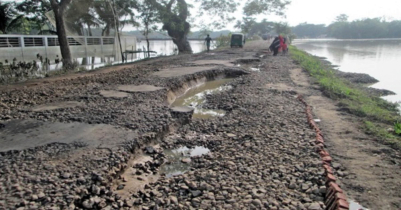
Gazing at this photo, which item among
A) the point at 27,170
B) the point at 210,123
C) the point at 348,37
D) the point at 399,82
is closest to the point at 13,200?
the point at 27,170

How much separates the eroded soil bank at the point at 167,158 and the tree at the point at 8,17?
655 inches

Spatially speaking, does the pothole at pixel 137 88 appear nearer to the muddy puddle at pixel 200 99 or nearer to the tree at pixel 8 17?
the muddy puddle at pixel 200 99

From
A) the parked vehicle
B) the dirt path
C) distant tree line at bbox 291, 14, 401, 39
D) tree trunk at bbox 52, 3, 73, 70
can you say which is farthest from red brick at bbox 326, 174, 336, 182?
distant tree line at bbox 291, 14, 401, 39

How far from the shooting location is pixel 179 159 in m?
3.95

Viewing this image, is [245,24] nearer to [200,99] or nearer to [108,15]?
→ [108,15]

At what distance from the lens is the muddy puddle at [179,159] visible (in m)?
3.63

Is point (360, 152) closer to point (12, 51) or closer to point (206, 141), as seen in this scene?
point (206, 141)

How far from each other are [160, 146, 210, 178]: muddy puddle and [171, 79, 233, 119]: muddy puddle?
6.17 feet

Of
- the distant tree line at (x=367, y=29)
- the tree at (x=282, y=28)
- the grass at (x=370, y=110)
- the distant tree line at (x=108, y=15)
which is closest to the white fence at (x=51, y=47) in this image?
the distant tree line at (x=108, y=15)

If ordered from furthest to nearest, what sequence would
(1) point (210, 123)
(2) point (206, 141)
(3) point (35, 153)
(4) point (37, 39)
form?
(4) point (37, 39) → (1) point (210, 123) → (2) point (206, 141) → (3) point (35, 153)

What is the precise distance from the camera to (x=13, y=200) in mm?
2463

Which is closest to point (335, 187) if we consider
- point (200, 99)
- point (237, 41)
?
point (200, 99)

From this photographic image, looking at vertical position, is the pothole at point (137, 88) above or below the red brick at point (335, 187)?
above

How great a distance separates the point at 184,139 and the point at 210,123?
841 millimetres
